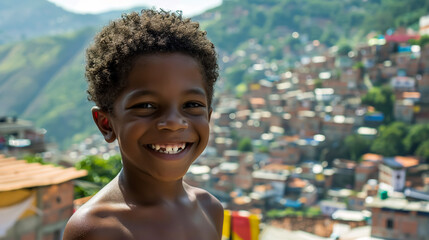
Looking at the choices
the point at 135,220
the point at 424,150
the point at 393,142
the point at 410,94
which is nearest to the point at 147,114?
the point at 135,220

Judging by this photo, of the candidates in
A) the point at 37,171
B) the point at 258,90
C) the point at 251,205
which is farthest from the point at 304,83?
the point at 37,171

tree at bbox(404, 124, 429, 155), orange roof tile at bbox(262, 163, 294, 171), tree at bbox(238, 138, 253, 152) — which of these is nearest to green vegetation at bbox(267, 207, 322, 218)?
orange roof tile at bbox(262, 163, 294, 171)

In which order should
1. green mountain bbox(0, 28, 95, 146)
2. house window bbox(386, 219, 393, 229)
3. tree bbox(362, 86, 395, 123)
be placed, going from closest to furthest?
house window bbox(386, 219, 393, 229)
tree bbox(362, 86, 395, 123)
green mountain bbox(0, 28, 95, 146)

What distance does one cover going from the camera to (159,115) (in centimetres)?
105

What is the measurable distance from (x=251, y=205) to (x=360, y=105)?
1304 cm

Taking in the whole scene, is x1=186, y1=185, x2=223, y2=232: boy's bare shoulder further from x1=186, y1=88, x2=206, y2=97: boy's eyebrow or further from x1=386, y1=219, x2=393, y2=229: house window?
x1=386, y1=219, x2=393, y2=229: house window

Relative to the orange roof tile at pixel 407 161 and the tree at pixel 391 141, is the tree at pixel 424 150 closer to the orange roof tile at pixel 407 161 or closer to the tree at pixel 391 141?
the orange roof tile at pixel 407 161

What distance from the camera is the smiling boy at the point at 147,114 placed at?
1.04m

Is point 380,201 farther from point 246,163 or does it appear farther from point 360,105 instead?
point 360,105

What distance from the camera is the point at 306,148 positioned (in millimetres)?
33156

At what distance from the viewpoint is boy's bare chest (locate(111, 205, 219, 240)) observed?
1.05 metres

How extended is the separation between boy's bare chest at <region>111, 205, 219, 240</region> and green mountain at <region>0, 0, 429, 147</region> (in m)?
55.9

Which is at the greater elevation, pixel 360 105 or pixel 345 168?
pixel 360 105

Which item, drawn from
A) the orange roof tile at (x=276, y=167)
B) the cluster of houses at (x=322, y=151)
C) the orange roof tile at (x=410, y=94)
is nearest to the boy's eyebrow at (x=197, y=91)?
the cluster of houses at (x=322, y=151)
